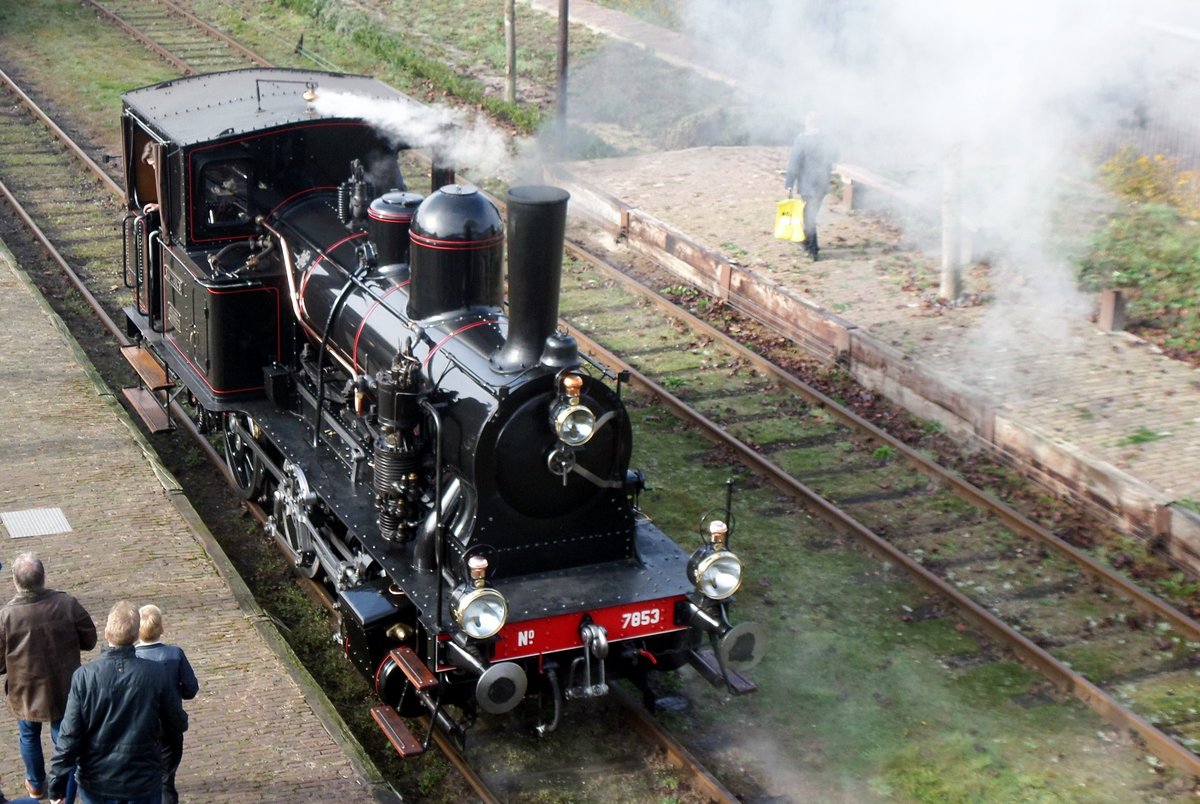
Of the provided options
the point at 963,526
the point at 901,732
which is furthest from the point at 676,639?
the point at 963,526

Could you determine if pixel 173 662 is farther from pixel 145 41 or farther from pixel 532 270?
pixel 145 41

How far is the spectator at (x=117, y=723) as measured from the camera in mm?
5266

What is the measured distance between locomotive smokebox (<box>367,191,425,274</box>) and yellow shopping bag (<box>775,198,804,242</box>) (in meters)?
6.59

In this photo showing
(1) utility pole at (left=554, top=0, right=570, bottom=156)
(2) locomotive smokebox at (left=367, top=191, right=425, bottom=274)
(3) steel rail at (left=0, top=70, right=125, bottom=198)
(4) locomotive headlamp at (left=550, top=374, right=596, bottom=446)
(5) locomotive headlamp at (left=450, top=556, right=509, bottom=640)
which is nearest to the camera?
(5) locomotive headlamp at (left=450, top=556, right=509, bottom=640)

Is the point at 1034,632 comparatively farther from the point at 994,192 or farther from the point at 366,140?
the point at 994,192

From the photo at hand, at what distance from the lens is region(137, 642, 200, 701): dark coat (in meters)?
5.50

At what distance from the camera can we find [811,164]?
13977 millimetres

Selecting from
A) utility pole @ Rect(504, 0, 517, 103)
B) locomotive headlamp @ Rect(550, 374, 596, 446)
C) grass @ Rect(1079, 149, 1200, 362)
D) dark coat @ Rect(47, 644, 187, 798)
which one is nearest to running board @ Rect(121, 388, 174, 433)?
locomotive headlamp @ Rect(550, 374, 596, 446)

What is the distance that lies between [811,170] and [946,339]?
2685mm

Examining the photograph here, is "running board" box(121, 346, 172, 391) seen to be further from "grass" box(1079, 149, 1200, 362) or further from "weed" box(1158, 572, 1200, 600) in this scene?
"grass" box(1079, 149, 1200, 362)

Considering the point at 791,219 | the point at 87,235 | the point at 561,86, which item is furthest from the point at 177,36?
the point at 791,219

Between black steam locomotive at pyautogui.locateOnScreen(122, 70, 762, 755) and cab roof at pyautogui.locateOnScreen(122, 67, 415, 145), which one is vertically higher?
cab roof at pyautogui.locateOnScreen(122, 67, 415, 145)

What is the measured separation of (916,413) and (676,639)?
492 cm

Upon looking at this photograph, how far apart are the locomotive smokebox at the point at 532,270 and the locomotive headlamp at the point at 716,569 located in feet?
4.11
